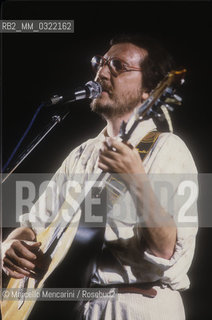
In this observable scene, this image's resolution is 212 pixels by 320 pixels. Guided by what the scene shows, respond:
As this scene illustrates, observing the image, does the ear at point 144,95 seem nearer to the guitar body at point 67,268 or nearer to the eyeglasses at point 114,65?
the eyeglasses at point 114,65

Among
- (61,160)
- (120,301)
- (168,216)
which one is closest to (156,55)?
(61,160)

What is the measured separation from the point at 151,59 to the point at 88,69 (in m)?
0.32

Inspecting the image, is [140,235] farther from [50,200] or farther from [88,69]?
[88,69]

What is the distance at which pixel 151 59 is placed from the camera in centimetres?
156

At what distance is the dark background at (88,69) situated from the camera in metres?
1.57

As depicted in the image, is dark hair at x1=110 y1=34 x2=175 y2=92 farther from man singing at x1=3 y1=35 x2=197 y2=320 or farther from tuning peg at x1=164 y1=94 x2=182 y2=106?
tuning peg at x1=164 y1=94 x2=182 y2=106

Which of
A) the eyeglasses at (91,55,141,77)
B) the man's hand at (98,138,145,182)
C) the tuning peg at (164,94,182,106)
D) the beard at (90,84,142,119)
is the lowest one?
the man's hand at (98,138,145,182)

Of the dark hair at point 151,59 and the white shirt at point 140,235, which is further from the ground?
the dark hair at point 151,59

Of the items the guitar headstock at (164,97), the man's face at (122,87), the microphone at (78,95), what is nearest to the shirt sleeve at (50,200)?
the man's face at (122,87)

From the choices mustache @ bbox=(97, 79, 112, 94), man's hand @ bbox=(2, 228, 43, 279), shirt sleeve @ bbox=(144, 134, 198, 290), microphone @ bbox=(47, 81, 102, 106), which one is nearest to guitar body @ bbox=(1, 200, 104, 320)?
man's hand @ bbox=(2, 228, 43, 279)

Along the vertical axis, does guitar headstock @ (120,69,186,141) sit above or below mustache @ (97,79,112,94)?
below

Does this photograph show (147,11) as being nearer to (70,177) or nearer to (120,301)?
(70,177)

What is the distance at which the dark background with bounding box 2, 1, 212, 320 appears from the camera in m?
1.57

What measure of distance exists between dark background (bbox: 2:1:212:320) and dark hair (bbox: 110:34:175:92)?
4 cm
